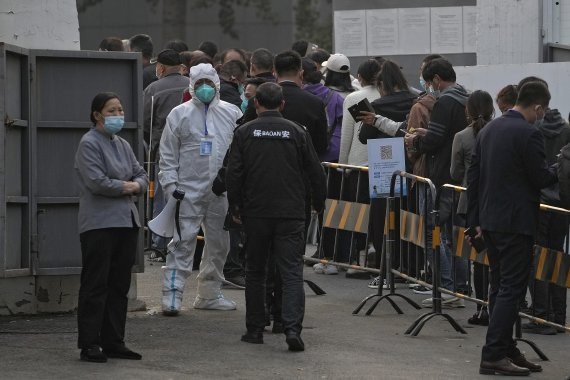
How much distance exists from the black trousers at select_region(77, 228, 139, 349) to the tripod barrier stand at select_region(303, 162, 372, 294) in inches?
152

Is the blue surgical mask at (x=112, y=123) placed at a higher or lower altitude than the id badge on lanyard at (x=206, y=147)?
higher

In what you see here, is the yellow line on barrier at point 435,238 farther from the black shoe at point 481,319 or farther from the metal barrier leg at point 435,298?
the black shoe at point 481,319

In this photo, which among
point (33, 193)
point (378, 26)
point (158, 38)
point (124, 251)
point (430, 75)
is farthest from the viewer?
point (158, 38)

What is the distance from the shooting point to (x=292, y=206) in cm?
1016

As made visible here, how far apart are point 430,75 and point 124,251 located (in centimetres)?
436

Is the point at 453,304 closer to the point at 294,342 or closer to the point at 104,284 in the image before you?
the point at 294,342

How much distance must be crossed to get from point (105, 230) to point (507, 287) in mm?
2681

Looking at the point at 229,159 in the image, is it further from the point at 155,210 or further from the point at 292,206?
the point at 155,210

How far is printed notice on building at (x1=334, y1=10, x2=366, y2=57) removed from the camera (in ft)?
61.2

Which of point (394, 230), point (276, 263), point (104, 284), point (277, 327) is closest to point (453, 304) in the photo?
point (394, 230)

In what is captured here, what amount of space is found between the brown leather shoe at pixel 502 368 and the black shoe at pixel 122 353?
231 centimetres

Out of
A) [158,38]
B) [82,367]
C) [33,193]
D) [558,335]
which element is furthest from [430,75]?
[158,38]

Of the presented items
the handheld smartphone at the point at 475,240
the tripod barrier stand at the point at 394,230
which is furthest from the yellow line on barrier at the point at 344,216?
the handheld smartphone at the point at 475,240

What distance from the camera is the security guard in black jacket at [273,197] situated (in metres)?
10.1
